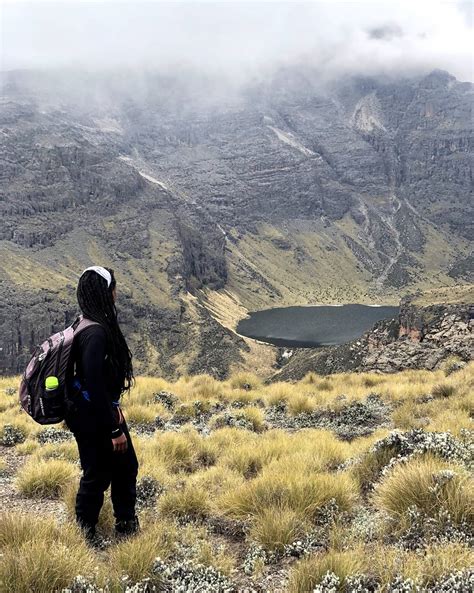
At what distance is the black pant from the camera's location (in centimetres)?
492

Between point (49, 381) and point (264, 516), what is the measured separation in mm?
2666

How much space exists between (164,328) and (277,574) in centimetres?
13586

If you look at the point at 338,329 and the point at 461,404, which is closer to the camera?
the point at 461,404

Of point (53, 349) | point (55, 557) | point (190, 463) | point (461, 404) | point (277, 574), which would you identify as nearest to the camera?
point (55, 557)

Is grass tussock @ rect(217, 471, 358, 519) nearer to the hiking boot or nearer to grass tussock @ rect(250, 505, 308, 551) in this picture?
grass tussock @ rect(250, 505, 308, 551)

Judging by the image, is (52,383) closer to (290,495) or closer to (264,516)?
(264,516)

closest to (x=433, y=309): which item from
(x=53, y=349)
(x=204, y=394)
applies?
(x=204, y=394)

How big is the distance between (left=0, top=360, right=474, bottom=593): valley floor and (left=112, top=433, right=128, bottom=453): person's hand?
2.63 ft

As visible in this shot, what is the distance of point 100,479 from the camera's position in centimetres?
496

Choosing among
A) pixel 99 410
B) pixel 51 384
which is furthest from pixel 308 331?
pixel 51 384

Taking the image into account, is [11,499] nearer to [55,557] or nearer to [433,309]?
[55,557]

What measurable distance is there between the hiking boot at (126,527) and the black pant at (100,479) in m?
0.04

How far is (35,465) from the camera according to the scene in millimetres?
7082

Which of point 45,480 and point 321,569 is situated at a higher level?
point 321,569
